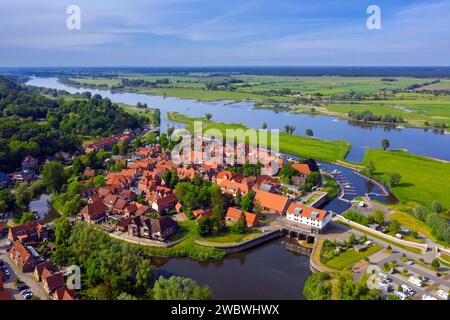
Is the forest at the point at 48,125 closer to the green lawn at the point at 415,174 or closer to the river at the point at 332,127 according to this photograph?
the river at the point at 332,127

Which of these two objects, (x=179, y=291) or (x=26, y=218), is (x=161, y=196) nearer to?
(x=26, y=218)

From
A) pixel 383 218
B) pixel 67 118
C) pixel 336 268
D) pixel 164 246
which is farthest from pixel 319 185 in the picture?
pixel 67 118

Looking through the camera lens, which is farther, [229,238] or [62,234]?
[229,238]

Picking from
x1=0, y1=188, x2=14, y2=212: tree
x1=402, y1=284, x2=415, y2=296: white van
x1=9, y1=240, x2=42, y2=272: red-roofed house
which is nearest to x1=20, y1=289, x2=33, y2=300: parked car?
x1=9, y1=240, x2=42, y2=272: red-roofed house

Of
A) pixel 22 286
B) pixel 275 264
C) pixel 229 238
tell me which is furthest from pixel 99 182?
pixel 275 264

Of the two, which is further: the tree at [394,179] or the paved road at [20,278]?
the tree at [394,179]

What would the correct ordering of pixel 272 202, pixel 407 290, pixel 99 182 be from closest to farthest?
pixel 407 290 < pixel 272 202 < pixel 99 182

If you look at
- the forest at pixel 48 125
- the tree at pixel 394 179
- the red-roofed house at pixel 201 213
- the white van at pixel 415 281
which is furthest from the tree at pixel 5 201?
the tree at pixel 394 179
